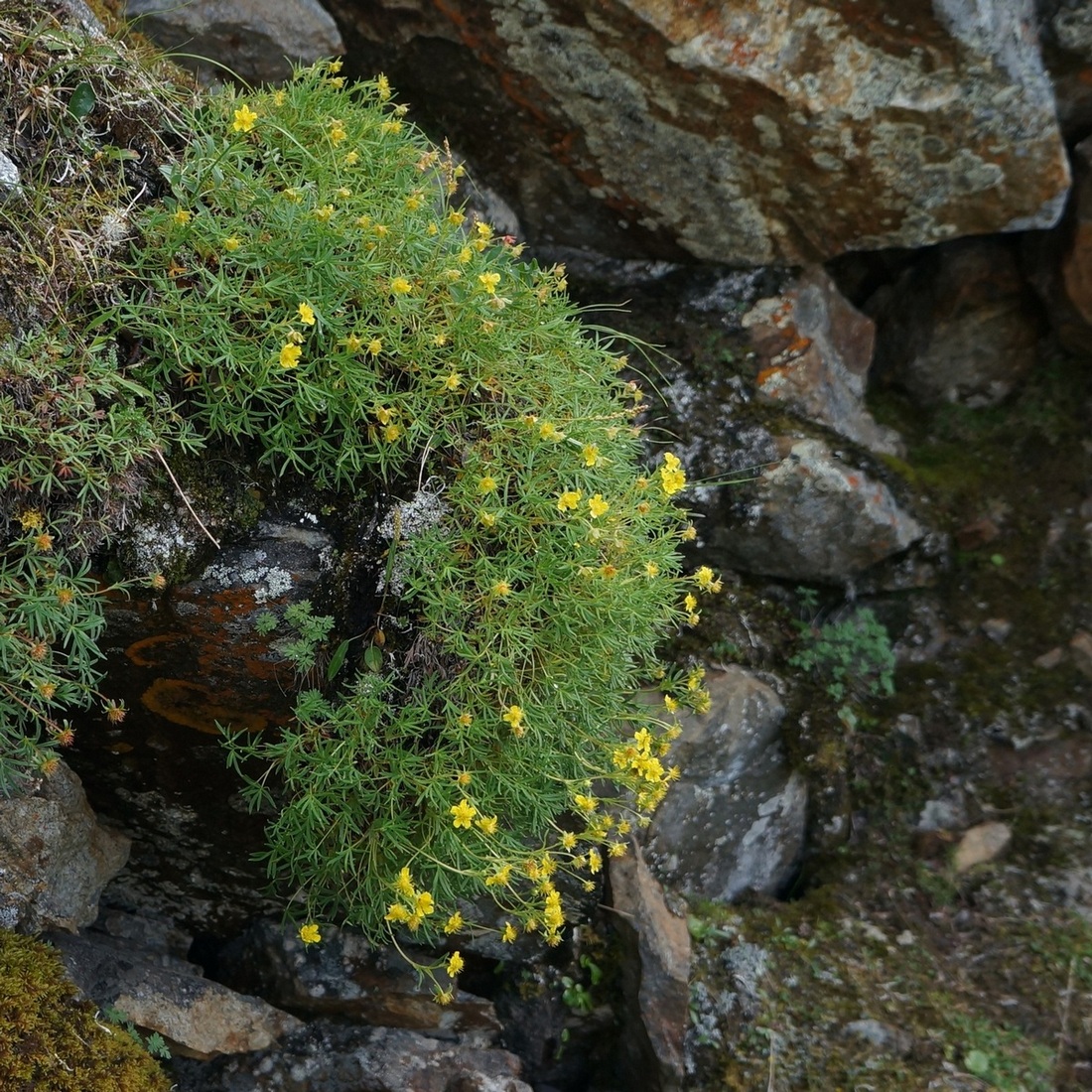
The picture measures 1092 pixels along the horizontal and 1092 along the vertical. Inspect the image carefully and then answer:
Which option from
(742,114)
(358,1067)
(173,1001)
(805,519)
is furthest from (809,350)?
(173,1001)

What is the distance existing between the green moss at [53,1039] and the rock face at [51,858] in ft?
0.41

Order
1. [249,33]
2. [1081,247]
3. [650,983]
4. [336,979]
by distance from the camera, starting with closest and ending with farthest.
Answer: [336,979], [650,983], [249,33], [1081,247]

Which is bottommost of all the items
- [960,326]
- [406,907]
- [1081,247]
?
[406,907]

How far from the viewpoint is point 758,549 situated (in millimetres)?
5004

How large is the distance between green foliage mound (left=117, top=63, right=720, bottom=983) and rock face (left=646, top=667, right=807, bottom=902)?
4.04 feet

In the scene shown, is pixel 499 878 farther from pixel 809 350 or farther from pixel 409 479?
pixel 809 350

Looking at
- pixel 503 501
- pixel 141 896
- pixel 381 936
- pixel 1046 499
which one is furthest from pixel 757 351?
→ pixel 141 896

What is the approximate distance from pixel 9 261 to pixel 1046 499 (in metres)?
4.95

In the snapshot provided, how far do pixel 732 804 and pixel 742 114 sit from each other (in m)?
3.02

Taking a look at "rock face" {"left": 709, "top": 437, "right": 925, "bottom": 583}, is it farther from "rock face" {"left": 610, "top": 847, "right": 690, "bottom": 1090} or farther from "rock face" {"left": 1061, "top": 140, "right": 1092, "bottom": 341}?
"rock face" {"left": 610, "top": 847, "right": 690, "bottom": 1090}

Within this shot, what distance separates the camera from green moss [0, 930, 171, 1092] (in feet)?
8.82

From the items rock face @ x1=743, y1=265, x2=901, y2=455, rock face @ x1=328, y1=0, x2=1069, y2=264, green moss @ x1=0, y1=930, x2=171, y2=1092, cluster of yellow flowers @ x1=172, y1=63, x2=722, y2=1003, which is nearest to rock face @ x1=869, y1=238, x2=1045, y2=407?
rock face @ x1=743, y1=265, x2=901, y2=455

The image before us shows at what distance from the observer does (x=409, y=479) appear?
10.3 ft

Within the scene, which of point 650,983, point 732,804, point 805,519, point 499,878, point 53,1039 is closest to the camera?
point 53,1039
